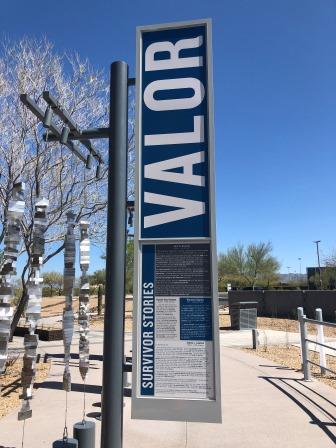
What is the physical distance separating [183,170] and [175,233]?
1.84 feet

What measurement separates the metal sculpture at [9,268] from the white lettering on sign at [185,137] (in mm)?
1294

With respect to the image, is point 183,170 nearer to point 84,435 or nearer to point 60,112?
point 60,112

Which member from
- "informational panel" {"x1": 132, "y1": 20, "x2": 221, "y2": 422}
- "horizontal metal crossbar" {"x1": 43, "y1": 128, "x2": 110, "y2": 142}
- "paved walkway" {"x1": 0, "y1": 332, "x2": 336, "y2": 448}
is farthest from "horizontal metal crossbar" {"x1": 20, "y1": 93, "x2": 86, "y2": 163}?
"paved walkway" {"x1": 0, "y1": 332, "x2": 336, "y2": 448}

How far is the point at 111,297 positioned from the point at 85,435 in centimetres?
142

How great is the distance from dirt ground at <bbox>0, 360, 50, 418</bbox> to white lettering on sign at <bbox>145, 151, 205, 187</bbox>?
14.5ft

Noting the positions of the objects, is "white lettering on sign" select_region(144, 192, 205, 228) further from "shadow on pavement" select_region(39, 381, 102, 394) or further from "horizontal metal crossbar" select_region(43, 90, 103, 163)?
"shadow on pavement" select_region(39, 381, 102, 394)

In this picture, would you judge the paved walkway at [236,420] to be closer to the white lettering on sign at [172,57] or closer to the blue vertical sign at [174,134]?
the blue vertical sign at [174,134]

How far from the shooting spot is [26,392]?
11.9ft

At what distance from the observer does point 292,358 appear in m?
11.4

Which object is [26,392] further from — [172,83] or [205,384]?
[172,83]

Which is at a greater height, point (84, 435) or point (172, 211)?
point (172, 211)

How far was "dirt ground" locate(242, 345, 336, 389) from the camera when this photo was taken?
8979mm

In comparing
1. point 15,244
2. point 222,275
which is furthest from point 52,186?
point 222,275

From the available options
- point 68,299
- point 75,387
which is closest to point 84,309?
point 68,299
